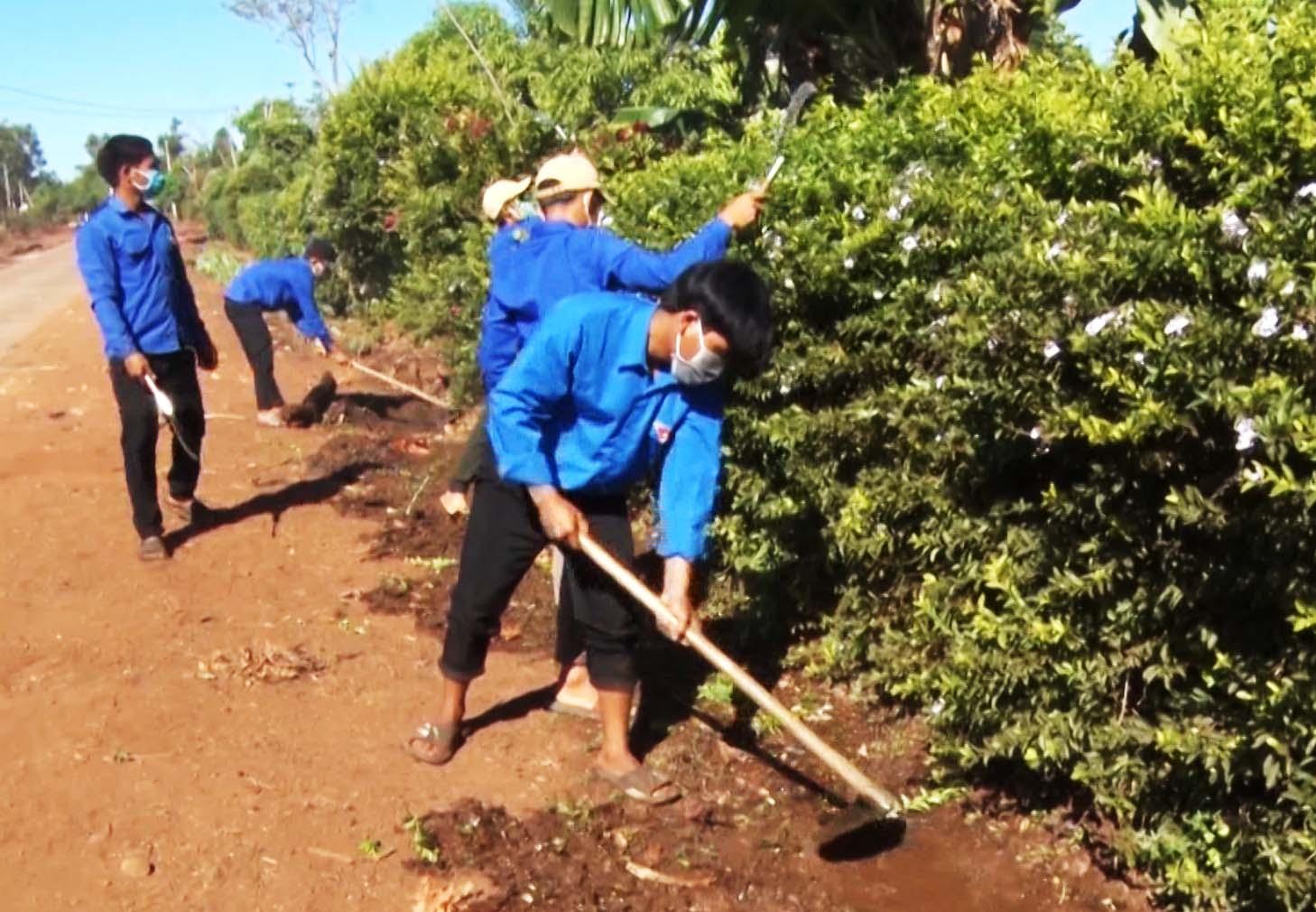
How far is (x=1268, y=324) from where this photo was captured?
316cm

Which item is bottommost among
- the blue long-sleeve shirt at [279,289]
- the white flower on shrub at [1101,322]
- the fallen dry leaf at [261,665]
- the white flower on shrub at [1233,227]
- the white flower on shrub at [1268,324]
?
the fallen dry leaf at [261,665]

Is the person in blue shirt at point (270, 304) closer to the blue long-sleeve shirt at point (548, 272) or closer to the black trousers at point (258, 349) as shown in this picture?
the black trousers at point (258, 349)

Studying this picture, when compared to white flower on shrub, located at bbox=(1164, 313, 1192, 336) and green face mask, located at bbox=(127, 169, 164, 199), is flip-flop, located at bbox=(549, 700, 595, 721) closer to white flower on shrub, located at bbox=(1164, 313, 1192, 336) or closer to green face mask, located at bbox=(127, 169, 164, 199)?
white flower on shrub, located at bbox=(1164, 313, 1192, 336)

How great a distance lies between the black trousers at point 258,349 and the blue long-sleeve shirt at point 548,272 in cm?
626

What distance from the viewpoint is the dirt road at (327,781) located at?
4.24m

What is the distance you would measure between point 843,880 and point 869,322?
170cm

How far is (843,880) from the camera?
434 centimetres

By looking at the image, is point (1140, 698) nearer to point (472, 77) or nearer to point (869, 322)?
point (869, 322)

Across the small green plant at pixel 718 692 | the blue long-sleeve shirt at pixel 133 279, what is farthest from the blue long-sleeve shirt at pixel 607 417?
the blue long-sleeve shirt at pixel 133 279

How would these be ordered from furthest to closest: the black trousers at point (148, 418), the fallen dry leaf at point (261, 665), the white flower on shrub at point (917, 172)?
the black trousers at point (148, 418) → the fallen dry leaf at point (261, 665) → the white flower on shrub at point (917, 172)

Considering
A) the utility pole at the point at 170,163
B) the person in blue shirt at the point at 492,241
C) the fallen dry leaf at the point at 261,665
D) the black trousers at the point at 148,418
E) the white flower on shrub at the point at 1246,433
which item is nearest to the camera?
the white flower on shrub at the point at 1246,433

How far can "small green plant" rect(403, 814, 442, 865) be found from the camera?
4371mm

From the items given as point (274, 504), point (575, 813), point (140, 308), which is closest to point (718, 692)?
point (575, 813)

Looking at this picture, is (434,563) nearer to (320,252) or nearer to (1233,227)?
(1233,227)
